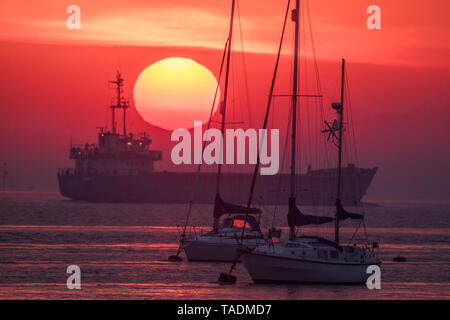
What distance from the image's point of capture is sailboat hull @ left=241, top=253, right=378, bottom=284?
1323 inches

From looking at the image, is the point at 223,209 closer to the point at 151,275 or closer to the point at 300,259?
the point at 151,275

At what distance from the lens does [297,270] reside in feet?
110

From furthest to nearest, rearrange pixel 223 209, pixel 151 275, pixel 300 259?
pixel 223 209 < pixel 151 275 < pixel 300 259

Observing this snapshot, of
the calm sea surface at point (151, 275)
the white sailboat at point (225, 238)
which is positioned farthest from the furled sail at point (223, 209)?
the calm sea surface at point (151, 275)

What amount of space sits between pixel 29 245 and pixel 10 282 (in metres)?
26.3

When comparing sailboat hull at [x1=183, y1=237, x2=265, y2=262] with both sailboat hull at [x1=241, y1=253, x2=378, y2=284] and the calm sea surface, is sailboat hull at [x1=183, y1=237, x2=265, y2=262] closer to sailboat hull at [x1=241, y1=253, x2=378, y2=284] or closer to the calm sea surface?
the calm sea surface

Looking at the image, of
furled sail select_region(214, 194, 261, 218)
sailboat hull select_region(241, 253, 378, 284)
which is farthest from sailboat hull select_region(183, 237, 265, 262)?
sailboat hull select_region(241, 253, 378, 284)

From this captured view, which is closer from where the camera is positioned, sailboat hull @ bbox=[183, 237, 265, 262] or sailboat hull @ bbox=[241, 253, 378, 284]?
sailboat hull @ bbox=[241, 253, 378, 284]

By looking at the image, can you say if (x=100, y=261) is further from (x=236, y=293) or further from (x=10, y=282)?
(x=236, y=293)

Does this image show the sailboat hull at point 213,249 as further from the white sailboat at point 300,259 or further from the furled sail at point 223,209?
the white sailboat at point 300,259

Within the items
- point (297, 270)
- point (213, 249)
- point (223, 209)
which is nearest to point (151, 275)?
point (213, 249)
